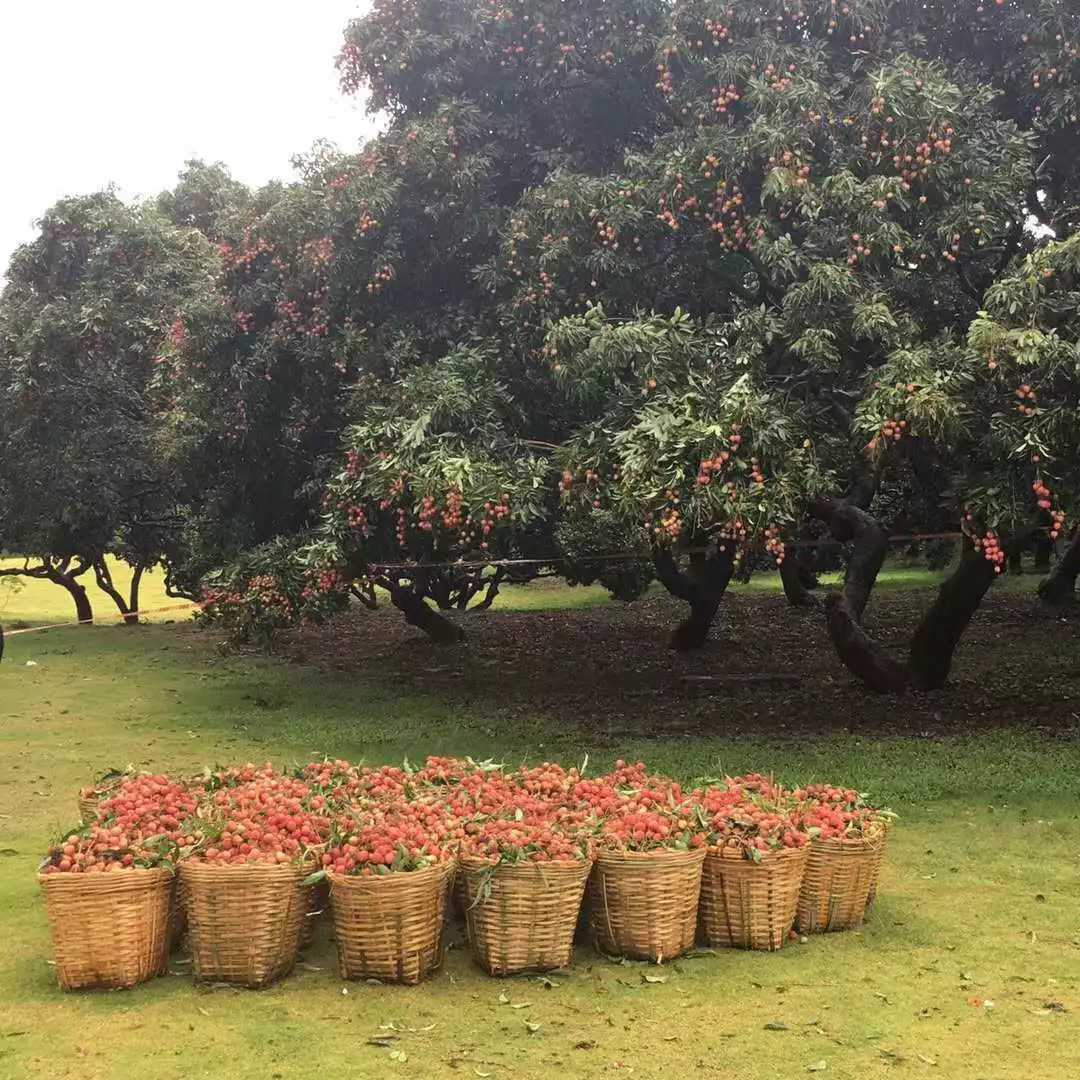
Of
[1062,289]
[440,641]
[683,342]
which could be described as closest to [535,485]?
[683,342]

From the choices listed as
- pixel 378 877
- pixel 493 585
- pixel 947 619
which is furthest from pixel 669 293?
pixel 493 585

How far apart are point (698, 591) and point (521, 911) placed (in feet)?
46.3

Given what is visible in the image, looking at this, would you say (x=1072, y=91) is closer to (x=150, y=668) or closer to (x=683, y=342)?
(x=683, y=342)

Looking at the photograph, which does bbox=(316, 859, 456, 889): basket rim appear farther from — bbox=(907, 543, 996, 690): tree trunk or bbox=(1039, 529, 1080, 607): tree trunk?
bbox=(1039, 529, 1080, 607): tree trunk

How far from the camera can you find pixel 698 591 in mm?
19781

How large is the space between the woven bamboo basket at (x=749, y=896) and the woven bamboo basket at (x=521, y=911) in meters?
0.74

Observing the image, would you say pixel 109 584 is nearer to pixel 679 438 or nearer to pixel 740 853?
pixel 679 438

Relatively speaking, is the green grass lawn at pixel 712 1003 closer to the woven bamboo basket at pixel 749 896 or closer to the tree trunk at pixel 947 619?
the woven bamboo basket at pixel 749 896

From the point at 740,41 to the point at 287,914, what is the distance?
9980mm

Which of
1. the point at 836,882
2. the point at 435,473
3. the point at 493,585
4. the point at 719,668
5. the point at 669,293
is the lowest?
the point at 719,668

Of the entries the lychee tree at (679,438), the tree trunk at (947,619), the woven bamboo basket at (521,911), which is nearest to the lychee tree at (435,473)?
the lychee tree at (679,438)

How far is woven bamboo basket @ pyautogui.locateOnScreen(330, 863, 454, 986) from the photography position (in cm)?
577

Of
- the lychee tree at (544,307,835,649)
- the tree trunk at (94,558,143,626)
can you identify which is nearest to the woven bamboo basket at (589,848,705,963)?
the lychee tree at (544,307,835,649)

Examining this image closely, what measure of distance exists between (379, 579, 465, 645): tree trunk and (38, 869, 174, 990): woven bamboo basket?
15079 mm
